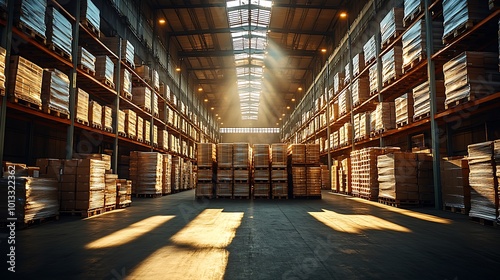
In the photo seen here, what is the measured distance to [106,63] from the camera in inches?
396

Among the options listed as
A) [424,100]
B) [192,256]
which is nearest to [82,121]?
[192,256]

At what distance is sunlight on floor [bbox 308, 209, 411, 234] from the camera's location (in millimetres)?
5266

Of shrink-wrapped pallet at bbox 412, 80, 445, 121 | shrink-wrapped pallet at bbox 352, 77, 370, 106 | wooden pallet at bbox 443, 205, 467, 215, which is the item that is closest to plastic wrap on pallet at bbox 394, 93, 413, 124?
shrink-wrapped pallet at bbox 412, 80, 445, 121

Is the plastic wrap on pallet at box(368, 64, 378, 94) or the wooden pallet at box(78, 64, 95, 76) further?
the plastic wrap on pallet at box(368, 64, 378, 94)

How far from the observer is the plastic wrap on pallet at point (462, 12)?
6.62 m

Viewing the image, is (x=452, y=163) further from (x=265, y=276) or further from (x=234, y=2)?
(x=234, y=2)

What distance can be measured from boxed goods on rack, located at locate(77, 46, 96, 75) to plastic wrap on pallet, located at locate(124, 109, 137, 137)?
8.34 ft

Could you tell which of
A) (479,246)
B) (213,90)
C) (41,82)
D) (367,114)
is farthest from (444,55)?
(213,90)

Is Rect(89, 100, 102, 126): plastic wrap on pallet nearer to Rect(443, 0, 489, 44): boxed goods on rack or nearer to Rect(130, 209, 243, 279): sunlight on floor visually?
Rect(130, 209, 243, 279): sunlight on floor

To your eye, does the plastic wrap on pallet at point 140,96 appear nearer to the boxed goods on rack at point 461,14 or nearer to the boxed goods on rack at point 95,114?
the boxed goods on rack at point 95,114

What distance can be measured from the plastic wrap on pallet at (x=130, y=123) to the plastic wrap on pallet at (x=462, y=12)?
410 inches

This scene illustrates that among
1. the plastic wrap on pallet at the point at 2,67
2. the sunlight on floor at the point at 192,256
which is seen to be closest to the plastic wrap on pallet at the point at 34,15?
the plastic wrap on pallet at the point at 2,67

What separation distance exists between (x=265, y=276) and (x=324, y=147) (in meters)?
17.2

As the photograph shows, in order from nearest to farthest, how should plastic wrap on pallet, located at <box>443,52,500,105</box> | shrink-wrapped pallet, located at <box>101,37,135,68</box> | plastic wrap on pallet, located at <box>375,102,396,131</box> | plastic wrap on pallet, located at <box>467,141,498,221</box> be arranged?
1. plastic wrap on pallet, located at <box>467,141,498,221</box>
2. plastic wrap on pallet, located at <box>443,52,500,105</box>
3. plastic wrap on pallet, located at <box>375,102,396,131</box>
4. shrink-wrapped pallet, located at <box>101,37,135,68</box>
